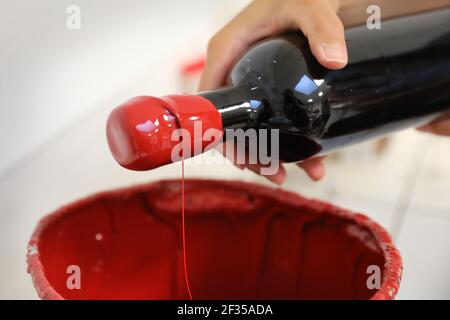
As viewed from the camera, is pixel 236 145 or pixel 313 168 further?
pixel 313 168

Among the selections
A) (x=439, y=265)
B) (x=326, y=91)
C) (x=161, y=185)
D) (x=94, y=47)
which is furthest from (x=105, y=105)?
(x=439, y=265)

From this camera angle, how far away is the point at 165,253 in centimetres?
48

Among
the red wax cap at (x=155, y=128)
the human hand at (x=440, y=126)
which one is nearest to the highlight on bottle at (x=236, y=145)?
the red wax cap at (x=155, y=128)

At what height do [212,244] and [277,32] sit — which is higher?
[277,32]

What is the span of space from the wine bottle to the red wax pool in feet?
0.22

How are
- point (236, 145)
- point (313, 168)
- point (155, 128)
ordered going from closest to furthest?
point (155, 128) → point (236, 145) → point (313, 168)

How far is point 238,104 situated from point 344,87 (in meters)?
0.08

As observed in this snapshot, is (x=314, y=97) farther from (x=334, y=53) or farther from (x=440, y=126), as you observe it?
(x=440, y=126)

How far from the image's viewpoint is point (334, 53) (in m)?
0.36

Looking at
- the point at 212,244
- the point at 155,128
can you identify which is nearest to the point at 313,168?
the point at 212,244

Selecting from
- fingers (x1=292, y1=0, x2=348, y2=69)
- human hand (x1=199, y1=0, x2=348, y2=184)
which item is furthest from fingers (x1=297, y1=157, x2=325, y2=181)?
fingers (x1=292, y1=0, x2=348, y2=69)

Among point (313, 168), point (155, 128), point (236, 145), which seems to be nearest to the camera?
point (155, 128)

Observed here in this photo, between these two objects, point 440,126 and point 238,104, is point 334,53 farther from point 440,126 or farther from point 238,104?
point 440,126

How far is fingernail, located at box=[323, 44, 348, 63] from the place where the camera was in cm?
35
